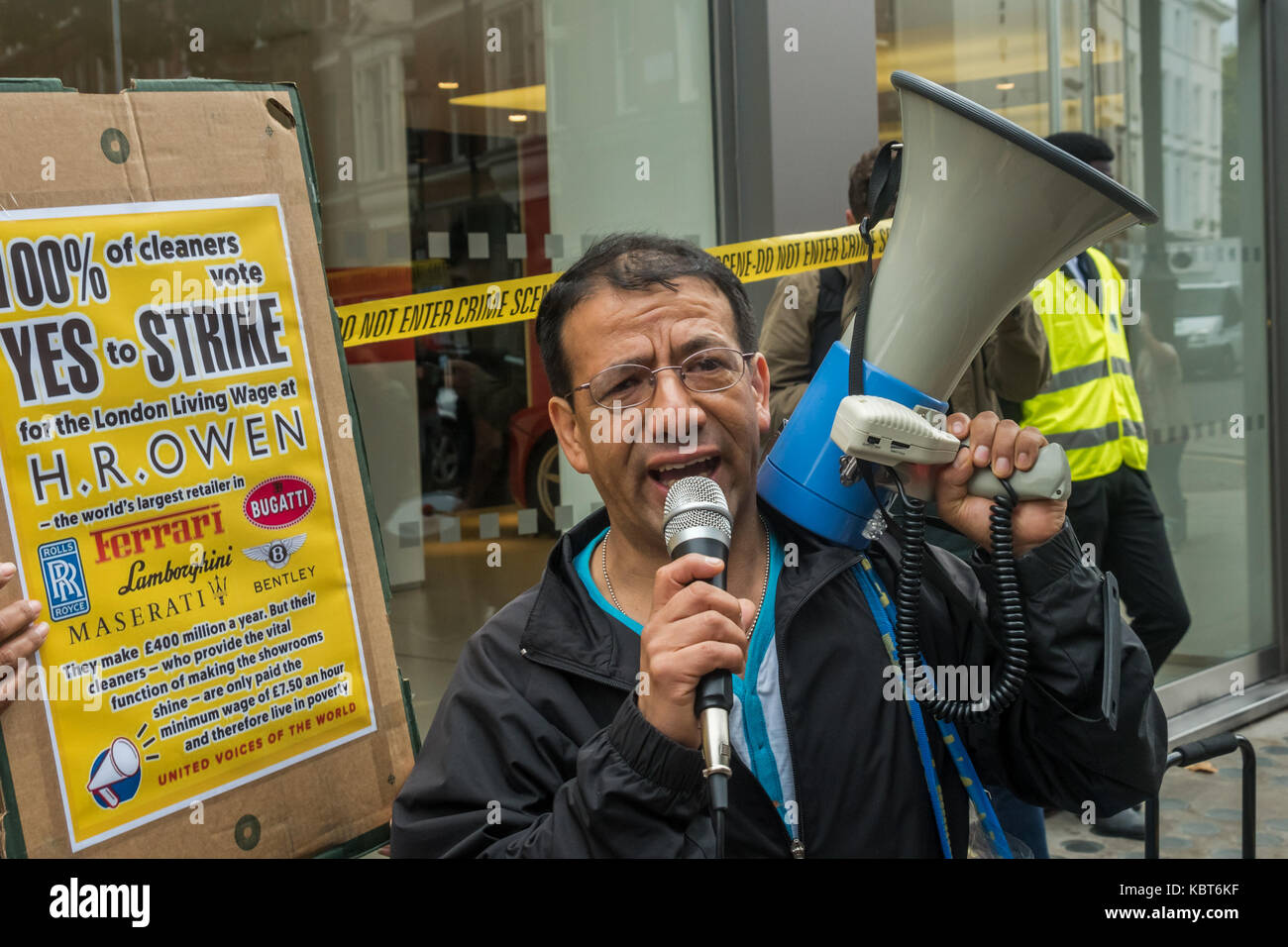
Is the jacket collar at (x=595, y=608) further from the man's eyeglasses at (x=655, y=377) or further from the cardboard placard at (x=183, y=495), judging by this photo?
the cardboard placard at (x=183, y=495)

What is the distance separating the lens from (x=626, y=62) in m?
4.20

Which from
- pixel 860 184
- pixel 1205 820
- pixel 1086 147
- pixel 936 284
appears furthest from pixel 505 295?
pixel 1205 820

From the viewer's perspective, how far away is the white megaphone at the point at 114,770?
5.58ft

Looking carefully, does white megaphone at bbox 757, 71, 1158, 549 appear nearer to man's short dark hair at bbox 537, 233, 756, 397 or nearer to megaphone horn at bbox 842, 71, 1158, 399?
megaphone horn at bbox 842, 71, 1158, 399

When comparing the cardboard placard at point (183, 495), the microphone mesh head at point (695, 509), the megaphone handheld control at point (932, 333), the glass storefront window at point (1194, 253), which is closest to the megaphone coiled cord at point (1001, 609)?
the megaphone handheld control at point (932, 333)

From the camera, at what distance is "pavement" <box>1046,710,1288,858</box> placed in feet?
14.7

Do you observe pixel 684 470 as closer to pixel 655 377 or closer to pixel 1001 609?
pixel 655 377

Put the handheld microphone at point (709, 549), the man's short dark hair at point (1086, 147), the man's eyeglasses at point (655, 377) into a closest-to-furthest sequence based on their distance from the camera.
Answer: the handheld microphone at point (709, 549)
the man's eyeglasses at point (655, 377)
the man's short dark hair at point (1086, 147)

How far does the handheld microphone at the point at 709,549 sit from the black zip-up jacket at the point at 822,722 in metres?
0.11

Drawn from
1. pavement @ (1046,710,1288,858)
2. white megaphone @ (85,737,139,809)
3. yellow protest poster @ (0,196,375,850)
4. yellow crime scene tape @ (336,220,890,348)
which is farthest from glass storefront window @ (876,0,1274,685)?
white megaphone @ (85,737,139,809)

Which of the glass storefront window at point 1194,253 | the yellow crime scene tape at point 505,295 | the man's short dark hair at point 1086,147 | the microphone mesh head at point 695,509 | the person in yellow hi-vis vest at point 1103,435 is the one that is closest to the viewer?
the microphone mesh head at point 695,509

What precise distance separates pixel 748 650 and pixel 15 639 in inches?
35.8

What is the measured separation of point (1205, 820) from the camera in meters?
4.75
